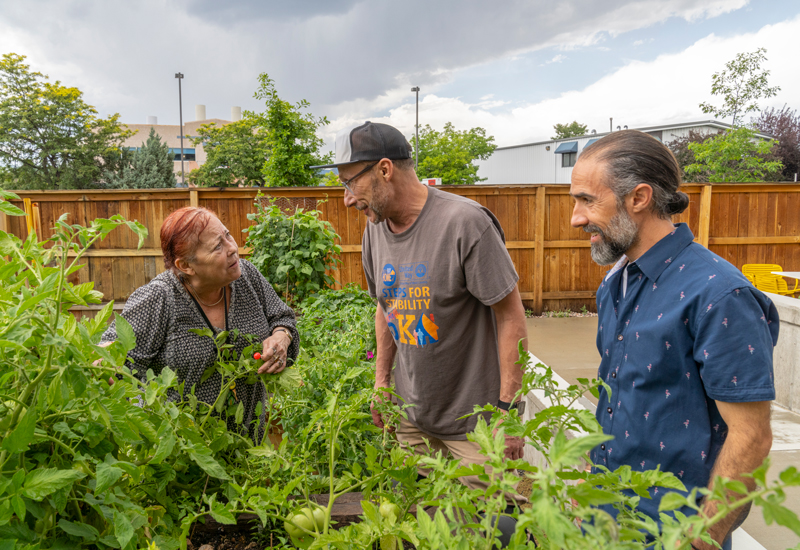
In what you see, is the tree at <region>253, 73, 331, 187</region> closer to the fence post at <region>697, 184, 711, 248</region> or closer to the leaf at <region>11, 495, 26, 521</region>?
the fence post at <region>697, 184, 711, 248</region>

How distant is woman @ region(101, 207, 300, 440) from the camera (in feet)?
6.64

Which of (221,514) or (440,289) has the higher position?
(440,289)

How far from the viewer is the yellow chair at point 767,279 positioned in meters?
7.85

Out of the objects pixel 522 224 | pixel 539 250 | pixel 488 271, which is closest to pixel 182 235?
pixel 488 271

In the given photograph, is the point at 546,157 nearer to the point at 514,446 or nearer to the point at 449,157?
the point at 449,157

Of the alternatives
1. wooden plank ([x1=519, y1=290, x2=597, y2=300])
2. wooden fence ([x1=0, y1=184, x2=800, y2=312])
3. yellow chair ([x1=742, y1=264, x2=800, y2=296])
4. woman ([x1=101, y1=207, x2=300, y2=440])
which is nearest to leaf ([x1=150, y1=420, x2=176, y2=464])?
woman ([x1=101, y1=207, x2=300, y2=440])

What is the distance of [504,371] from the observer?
75.3 inches

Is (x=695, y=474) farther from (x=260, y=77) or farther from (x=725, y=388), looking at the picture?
(x=260, y=77)

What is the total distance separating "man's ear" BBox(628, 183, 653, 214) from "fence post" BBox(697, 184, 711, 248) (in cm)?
838

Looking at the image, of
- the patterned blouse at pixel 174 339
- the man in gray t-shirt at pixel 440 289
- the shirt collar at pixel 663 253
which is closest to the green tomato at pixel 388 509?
the shirt collar at pixel 663 253

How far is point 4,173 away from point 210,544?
29.7 m

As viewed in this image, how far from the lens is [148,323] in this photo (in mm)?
2020

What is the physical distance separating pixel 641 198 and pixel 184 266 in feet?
5.54

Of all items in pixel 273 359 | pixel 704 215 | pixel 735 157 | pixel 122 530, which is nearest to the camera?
pixel 122 530
